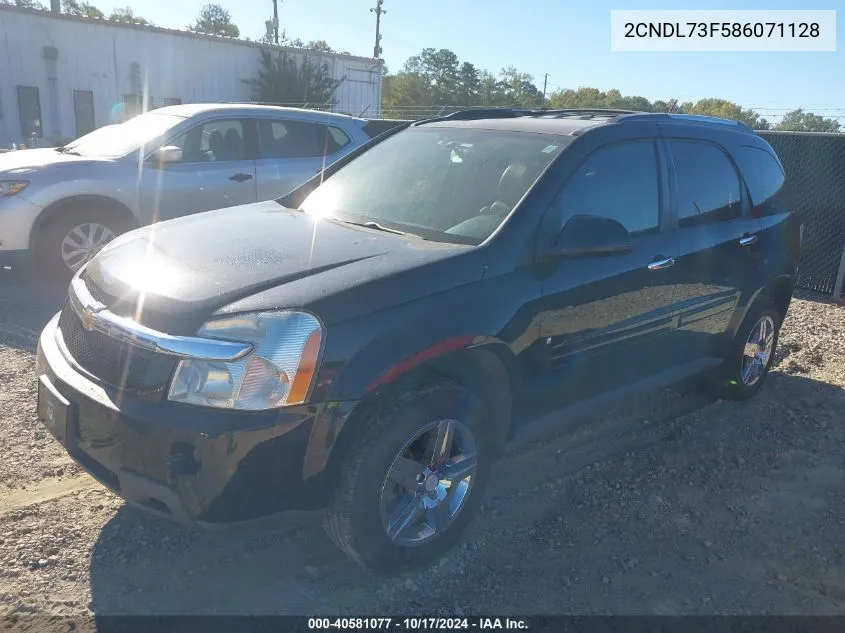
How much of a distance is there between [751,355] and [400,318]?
3303 mm

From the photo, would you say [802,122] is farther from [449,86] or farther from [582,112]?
[449,86]

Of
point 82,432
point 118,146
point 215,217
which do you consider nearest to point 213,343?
→ point 82,432

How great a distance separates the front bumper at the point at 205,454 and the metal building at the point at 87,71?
59.4 feet

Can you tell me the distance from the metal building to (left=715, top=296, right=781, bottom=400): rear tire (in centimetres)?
1613

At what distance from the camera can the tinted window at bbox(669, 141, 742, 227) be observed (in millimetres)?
3979

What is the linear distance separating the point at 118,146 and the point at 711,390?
5932mm

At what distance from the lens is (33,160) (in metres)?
6.74

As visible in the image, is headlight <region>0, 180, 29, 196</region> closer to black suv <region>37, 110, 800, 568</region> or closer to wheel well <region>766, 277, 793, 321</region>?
black suv <region>37, 110, 800, 568</region>

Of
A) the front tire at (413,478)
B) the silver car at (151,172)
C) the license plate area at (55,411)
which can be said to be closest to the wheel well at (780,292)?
the front tire at (413,478)

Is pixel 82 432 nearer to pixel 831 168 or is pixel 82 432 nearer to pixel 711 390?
pixel 711 390

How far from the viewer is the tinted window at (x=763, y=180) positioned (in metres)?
4.57

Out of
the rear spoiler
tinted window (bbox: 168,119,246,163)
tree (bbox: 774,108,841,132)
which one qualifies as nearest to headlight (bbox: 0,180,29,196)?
tinted window (bbox: 168,119,246,163)

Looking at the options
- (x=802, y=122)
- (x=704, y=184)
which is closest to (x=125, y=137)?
(x=704, y=184)

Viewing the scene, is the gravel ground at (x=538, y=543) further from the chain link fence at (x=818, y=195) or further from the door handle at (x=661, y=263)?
the chain link fence at (x=818, y=195)
